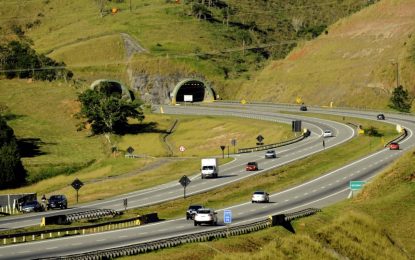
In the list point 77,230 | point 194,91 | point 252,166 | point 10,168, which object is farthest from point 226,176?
point 194,91

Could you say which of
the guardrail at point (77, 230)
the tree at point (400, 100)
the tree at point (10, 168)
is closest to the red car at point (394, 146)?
the guardrail at point (77, 230)

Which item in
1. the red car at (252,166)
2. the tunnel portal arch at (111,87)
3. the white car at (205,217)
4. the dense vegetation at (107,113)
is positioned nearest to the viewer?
the white car at (205,217)

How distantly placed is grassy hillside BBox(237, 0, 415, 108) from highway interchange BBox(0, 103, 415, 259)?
Result: 1858cm

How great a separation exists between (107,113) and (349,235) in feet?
285

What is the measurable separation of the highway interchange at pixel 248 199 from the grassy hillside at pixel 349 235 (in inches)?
156

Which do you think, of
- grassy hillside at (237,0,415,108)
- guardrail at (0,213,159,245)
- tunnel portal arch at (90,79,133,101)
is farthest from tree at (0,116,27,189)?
grassy hillside at (237,0,415,108)

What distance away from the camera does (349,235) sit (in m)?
53.9

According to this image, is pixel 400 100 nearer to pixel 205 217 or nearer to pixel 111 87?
pixel 111 87

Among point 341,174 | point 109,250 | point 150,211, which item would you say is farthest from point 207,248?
point 341,174

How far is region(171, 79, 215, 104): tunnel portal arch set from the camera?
181m

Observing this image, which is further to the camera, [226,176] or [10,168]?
[10,168]

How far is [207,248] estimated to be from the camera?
149ft

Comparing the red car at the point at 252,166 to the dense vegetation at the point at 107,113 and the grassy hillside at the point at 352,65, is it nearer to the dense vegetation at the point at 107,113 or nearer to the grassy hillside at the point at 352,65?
the dense vegetation at the point at 107,113

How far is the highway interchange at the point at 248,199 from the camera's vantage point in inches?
1863
